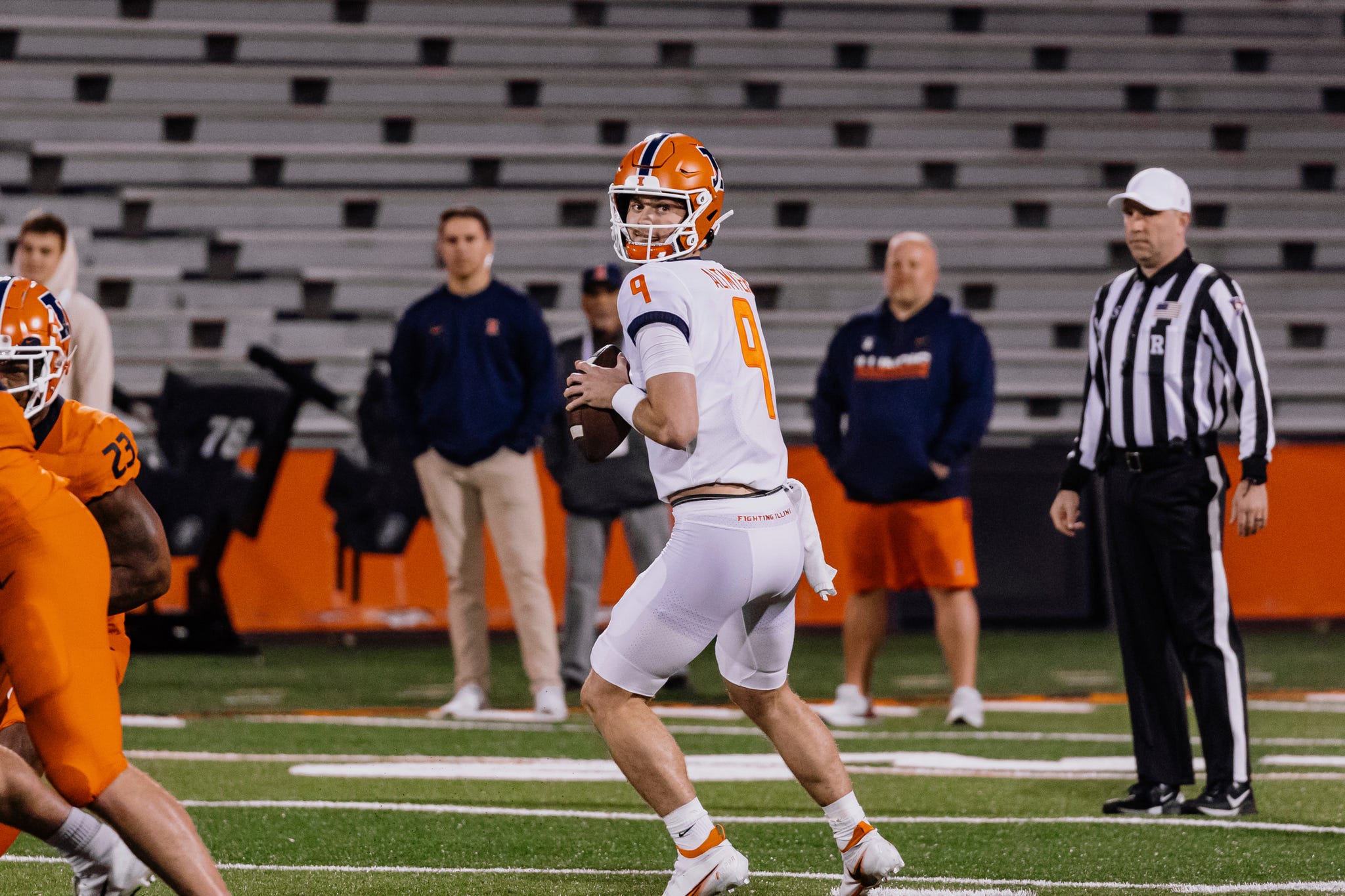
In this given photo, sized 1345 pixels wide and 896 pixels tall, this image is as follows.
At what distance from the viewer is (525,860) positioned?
4.10 meters

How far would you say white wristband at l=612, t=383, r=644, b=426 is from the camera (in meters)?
3.59

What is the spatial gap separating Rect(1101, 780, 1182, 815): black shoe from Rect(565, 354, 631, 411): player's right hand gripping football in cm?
201

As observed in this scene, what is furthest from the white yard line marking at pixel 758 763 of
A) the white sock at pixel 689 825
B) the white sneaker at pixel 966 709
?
the white sock at pixel 689 825

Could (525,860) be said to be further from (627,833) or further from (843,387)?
(843,387)

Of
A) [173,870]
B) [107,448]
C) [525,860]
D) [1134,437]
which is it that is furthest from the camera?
[1134,437]

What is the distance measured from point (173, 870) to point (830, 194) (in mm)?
10674

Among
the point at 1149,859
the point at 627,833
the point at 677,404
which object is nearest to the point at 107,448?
the point at 677,404

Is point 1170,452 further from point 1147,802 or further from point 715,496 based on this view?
point 715,496

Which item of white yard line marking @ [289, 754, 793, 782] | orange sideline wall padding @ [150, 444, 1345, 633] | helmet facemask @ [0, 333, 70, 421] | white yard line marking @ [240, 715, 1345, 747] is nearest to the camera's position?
helmet facemask @ [0, 333, 70, 421]

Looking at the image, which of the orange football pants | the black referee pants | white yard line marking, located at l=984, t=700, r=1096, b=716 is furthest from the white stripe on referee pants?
the orange football pants

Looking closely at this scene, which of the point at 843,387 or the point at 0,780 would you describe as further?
the point at 843,387

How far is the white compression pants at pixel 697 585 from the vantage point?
3561mm

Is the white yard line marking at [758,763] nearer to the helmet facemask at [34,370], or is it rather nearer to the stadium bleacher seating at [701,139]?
the helmet facemask at [34,370]

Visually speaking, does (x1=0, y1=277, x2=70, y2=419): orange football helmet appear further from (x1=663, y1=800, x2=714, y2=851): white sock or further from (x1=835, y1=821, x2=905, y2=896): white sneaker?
(x1=835, y1=821, x2=905, y2=896): white sneaker
